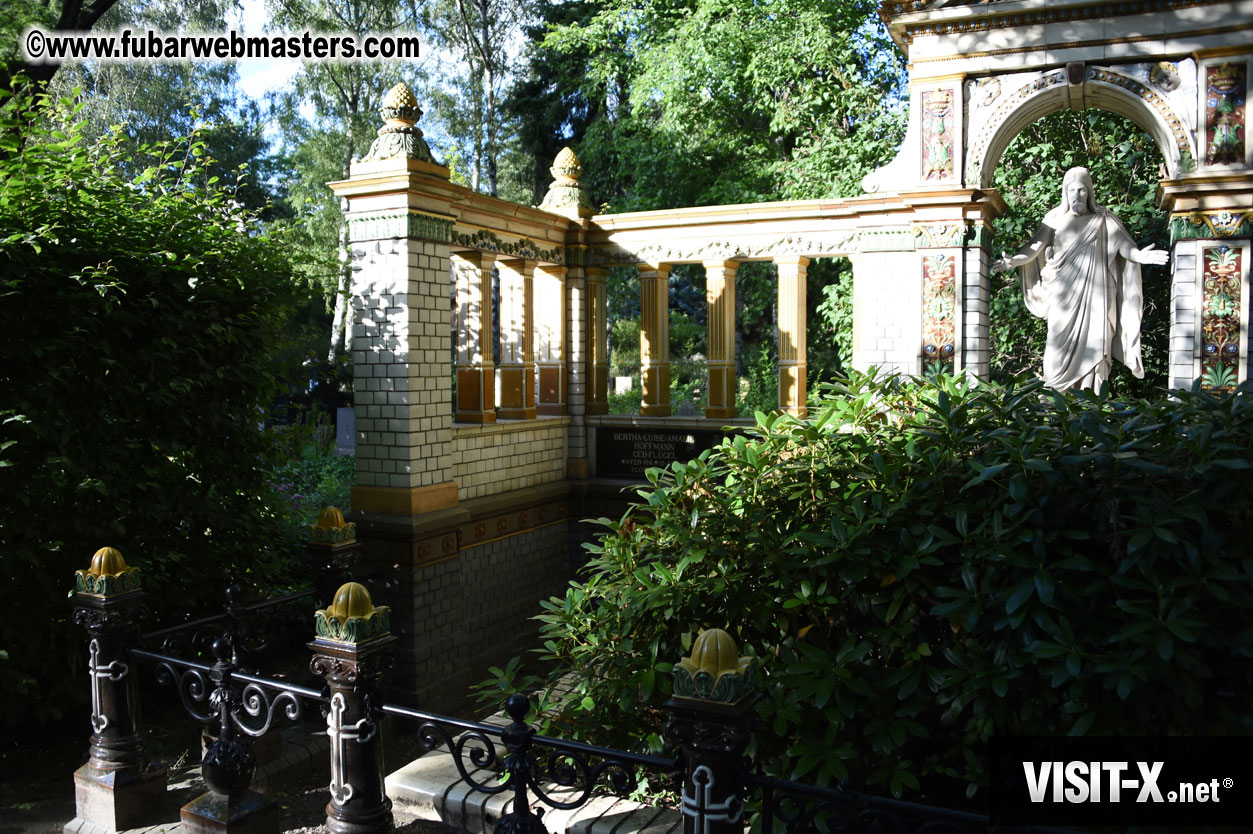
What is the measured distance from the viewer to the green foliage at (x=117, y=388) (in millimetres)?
5609

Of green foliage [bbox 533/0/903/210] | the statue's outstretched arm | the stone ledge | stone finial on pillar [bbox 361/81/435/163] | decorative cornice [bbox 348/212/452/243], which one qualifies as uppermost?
green foliage [bbox 533/0/903/210]

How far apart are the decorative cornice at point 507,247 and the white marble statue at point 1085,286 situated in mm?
4794

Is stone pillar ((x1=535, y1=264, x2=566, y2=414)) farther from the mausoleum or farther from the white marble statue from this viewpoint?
the white marble statue

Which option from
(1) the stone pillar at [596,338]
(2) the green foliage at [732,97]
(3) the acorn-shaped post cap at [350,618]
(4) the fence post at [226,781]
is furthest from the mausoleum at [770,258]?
(2) the green foliage at [732,97]

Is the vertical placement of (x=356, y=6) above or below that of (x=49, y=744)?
above

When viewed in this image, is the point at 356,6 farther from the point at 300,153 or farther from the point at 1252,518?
the point at 1252,518

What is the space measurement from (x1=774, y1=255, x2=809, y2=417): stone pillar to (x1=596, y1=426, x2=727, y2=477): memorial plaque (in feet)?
3.07

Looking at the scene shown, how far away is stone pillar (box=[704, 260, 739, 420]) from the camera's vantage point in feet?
35.2

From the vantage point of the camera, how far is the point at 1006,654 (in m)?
3.48

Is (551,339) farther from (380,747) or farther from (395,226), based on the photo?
(380,747)

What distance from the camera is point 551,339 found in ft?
36.7

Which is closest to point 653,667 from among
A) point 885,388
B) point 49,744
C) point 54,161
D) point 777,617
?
point 777,617

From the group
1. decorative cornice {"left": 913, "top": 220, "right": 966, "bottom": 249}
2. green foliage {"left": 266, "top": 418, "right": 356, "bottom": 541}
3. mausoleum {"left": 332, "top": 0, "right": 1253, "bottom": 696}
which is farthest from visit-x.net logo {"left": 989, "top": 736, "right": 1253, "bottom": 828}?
decorative cornice {"left": 913, "top": 220, "right": 966, "bottom": 249}

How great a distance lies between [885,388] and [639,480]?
241 inches
